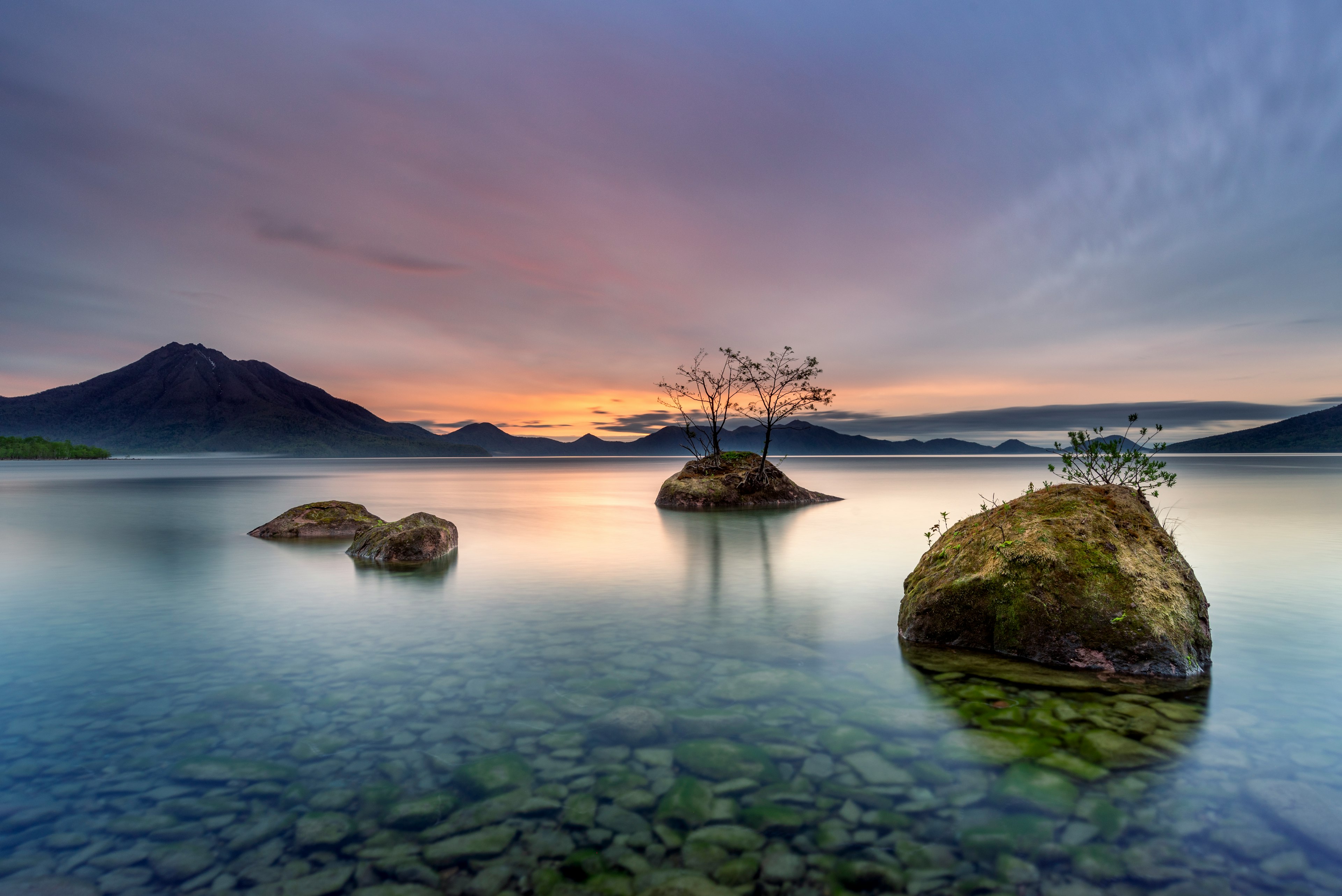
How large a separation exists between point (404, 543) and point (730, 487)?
21.7 metres

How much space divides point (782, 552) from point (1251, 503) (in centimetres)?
3503

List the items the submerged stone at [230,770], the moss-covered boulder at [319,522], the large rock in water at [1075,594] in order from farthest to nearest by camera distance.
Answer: the moss-covered boulder at [319,522] < the large rock in water at [1075,594] < the submerged stone at [230,770]

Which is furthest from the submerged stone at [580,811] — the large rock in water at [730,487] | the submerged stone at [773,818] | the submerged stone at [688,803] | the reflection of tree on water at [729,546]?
the large rock in water at [730,487]

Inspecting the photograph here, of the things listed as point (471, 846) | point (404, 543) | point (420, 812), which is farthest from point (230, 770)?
point (404, 543)

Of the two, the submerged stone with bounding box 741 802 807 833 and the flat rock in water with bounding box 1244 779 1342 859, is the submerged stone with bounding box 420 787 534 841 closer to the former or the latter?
the submerged stone with bounding box 741 802 807 833

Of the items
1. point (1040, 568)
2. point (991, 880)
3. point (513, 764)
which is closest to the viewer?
point (991, 880)

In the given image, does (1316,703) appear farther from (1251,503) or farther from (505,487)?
(505,487)

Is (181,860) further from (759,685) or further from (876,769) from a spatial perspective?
(759,685)

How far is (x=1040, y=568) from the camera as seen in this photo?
8711 mm

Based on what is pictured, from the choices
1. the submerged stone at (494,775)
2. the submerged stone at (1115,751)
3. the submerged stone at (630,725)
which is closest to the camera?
the submerged stone at (494,775)

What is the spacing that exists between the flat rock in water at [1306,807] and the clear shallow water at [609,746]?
0.03 metres

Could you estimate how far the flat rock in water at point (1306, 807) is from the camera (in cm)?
456

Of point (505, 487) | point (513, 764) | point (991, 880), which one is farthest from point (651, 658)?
point (505, 487)

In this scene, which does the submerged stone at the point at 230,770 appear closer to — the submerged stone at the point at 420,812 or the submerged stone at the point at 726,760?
the submerged stone at the point at 420,812
